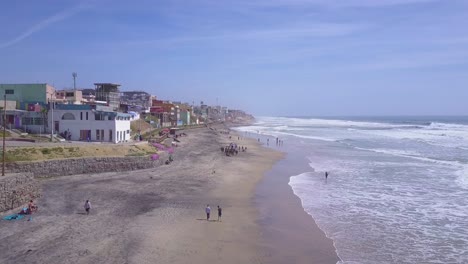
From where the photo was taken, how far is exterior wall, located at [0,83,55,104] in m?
45.3

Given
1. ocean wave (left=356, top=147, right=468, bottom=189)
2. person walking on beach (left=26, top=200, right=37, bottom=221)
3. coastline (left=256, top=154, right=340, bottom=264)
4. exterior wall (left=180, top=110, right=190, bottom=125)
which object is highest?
exterior wall (left=180, top=110, right=190, bottom=125)

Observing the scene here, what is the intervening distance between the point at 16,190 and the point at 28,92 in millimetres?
26513

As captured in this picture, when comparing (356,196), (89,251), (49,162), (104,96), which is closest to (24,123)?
(49,162)

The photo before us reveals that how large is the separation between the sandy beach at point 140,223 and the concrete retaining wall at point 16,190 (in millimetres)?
723

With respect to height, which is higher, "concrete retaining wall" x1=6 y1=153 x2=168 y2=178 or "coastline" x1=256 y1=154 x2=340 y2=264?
"concrete retaining wall" x1=6 y1=153 x2=168 y2=178

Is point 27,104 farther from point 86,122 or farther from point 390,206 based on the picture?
point 390,206

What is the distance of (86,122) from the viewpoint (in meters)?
39.2

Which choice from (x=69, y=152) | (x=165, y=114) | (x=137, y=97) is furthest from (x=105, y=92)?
(x=137, y=97)

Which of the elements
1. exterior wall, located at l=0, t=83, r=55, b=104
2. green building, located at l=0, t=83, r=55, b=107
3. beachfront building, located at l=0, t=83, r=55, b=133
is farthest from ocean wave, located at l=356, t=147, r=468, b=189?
exterior wall, located at l=0, t=83, r=55, b=104

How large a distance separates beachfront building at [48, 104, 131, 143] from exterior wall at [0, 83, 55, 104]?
6.98m

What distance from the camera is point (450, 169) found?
3941 centimetres

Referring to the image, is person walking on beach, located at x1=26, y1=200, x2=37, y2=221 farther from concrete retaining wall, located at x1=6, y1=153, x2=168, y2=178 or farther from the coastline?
the coastline

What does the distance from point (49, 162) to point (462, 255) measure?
2560 cm

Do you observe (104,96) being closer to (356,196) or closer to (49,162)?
(49,162)
